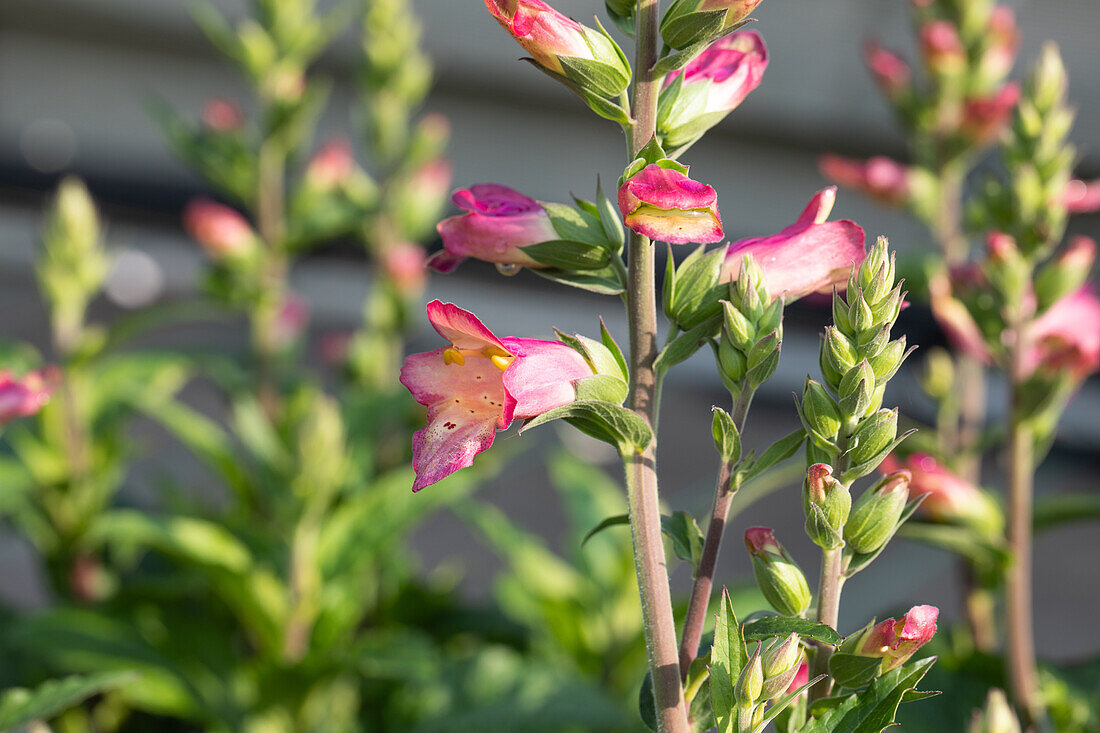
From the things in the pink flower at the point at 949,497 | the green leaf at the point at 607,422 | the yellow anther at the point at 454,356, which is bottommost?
the pink flower at the point at 949,497

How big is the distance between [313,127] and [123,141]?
88 centimetres

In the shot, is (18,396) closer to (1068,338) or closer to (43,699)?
(43,699)

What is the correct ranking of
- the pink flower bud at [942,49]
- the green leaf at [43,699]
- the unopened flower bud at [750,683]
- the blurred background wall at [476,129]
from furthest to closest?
1. the blurred background wall at [476,129]
2. the pink flower bud at [942,49]
3. the green leaf at [43,699]
4. the unopened flower bud at [750,683]

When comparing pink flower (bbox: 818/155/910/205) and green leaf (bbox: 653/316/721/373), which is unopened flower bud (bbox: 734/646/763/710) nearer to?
green leaf (bbox: 653/316/721/373)

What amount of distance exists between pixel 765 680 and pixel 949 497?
1.42ft

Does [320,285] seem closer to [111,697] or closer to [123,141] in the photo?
[123,141]

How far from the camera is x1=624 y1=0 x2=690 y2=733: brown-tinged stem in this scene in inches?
14.7

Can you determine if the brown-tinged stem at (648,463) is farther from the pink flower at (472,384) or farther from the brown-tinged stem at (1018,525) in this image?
the brown-tinged stem at (1018,525)

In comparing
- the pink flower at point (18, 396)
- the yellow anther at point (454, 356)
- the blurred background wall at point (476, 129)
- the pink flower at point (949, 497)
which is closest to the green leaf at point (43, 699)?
the pink flower at point (18, 396)

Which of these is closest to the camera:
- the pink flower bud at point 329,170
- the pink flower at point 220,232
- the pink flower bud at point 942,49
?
the pink flower bud at point 942,49

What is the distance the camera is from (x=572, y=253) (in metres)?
0.41

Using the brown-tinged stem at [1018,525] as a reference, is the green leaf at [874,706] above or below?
above

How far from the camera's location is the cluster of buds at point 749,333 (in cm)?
37

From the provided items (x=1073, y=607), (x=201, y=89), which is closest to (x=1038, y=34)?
(x=1073, y=607)
